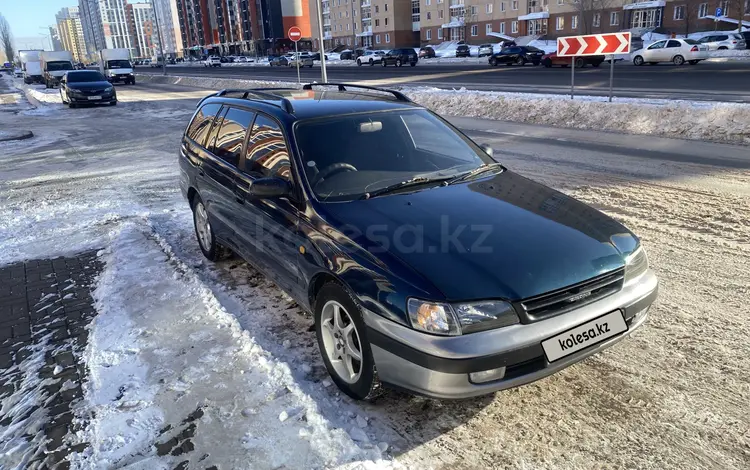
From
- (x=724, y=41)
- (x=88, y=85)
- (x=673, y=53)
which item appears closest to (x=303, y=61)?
(x=88, y=85)

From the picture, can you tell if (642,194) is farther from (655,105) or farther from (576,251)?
(655,105)

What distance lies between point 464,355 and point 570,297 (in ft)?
2.20

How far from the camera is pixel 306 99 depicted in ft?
14.7

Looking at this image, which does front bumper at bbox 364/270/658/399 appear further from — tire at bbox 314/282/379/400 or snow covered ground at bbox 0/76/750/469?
snow covered ground at bbox 0/76/750/469

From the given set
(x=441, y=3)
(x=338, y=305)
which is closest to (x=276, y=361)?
(x=338, y=305)

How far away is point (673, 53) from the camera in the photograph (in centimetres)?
3225

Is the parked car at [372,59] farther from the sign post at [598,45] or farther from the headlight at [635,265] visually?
the headlight at [635,265]

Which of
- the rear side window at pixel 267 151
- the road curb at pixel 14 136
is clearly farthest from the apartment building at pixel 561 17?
the rear side window at pixel 267 151

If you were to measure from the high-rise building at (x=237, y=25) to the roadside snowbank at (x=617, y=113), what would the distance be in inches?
3208

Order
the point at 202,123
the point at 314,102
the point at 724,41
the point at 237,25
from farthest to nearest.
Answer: the point at 237,25, the point at 724,41, the point at 202,123, the point at 314,102

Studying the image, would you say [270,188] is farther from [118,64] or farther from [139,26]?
[139,26]

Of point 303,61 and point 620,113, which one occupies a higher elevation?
point 303,61

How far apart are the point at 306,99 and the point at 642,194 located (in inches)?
182

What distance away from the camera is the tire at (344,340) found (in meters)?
2.98
